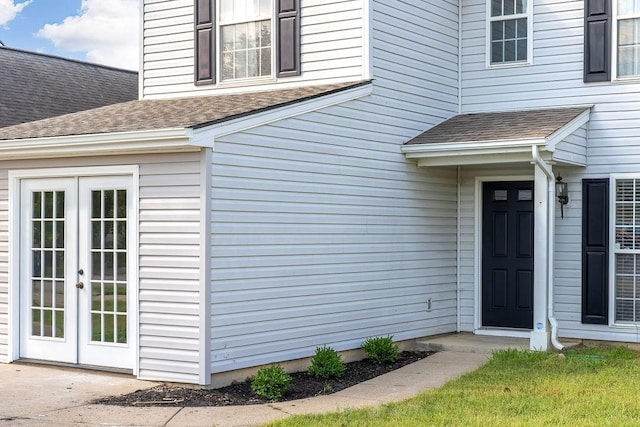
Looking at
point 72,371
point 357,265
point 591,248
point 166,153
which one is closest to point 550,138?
point 591,248

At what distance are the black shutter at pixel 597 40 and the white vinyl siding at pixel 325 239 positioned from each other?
7.61 feet

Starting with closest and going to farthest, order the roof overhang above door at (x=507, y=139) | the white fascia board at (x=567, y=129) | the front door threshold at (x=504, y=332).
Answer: the white fascia board at (x=567, y=129), the roof overhang above door at (x=507, y=139), the front door threshold at (x=504, y=332)

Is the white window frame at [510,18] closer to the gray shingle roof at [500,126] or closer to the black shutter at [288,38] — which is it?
the gray shingle roof at [500,126]

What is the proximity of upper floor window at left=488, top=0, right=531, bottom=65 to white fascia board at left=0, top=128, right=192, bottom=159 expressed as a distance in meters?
5.48

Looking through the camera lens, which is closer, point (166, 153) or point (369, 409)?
point (369, 409)

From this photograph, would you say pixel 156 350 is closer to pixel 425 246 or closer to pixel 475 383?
pixel 475 383

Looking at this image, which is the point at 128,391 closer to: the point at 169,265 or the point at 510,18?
the point at 169,265

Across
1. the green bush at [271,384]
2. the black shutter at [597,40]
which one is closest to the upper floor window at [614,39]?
the black shutter at [597,40]

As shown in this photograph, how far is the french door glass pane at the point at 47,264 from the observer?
978 cm

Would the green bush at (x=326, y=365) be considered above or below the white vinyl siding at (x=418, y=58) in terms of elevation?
below

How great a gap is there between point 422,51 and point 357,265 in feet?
10.4

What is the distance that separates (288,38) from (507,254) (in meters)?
4.10

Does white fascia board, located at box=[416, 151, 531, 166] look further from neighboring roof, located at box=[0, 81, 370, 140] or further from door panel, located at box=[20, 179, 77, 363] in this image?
door panel, located at box=[20, 179, 77, 363]

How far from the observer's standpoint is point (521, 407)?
7.73 metres
